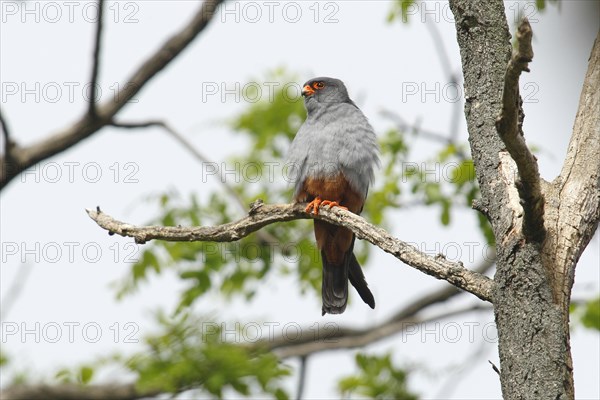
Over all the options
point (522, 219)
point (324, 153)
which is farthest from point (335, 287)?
point (522, 219)

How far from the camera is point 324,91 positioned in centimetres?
668

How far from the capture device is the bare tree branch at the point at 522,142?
2717 millimetres

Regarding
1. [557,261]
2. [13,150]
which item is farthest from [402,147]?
[557,261]

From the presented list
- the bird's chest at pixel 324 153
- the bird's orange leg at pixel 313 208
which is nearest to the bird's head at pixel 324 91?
the bird's chest at pixel 324 153

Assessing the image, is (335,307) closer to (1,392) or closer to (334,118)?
(334,118)

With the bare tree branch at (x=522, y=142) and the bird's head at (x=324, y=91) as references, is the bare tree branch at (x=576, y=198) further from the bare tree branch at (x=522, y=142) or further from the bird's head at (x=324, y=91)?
the bird's head at (x=324, y=91)

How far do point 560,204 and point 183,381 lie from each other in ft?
13.0

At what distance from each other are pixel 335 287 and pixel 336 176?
906 mm

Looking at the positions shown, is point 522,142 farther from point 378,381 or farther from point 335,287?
point 378,381

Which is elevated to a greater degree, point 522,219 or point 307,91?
point 307,91

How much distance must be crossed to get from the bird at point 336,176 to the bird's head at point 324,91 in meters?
0.38

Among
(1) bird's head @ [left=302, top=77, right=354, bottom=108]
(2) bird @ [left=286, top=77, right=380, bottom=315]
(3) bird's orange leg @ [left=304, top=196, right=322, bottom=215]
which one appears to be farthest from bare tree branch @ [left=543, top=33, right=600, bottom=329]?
(1) bird's head @ [left=302, top=77, right=354, bottom=108]

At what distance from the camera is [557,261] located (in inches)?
128

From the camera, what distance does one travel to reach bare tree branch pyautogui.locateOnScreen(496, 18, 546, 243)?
2717 millimetres
